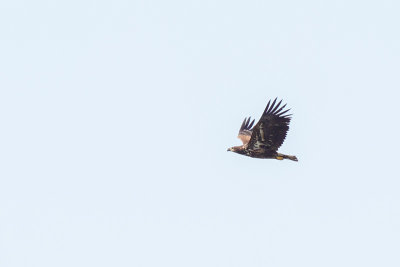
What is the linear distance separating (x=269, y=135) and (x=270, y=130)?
0.29 meters

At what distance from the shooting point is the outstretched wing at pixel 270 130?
36.0 meters

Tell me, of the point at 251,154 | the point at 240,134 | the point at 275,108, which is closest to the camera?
the point at 275,108

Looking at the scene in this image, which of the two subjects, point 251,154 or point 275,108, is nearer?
point 275,108

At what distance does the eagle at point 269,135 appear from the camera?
36.0 metres

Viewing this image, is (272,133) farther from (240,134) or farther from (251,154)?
(240,134)

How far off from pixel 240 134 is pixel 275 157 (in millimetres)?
4521

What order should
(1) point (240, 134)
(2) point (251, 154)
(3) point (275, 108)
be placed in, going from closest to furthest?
(3) point (275, 108)
(2) point (251, 154)
(1) point (240, 134)

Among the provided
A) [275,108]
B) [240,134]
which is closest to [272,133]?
[275,108]

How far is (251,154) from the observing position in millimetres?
38281

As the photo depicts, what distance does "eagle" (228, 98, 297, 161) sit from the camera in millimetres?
36000

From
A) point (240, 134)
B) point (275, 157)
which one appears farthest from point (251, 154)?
point (240, 134)

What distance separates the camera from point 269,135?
3684 centimetres

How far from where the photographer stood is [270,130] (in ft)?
120

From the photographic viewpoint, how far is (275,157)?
37781mm
